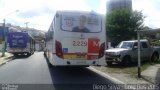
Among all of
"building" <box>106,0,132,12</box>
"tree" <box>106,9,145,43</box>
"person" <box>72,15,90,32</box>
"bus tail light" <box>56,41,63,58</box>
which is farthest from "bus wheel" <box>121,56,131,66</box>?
"building" <box>106,0,132,12</box>

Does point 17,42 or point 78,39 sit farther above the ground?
point 78,39

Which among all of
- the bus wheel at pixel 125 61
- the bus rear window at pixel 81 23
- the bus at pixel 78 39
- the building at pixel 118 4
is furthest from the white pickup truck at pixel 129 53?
the building at pixel 118 4

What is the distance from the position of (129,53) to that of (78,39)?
7424mm

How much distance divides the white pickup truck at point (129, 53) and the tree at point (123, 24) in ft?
103

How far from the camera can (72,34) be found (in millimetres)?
16469

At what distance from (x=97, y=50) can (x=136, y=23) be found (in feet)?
142

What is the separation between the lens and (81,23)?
16.7 meters

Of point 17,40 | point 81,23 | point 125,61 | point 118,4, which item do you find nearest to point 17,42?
point 17,40

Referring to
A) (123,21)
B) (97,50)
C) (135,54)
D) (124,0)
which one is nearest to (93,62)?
(97,50)

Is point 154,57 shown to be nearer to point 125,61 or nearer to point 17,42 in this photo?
point 125,61

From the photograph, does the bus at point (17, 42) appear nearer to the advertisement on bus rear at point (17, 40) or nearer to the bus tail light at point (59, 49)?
the advertisement on bus rear at point (17, 40)

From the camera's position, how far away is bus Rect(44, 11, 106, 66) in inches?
643

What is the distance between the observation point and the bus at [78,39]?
1633 centimetres

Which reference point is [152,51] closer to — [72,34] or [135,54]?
[135,54]
